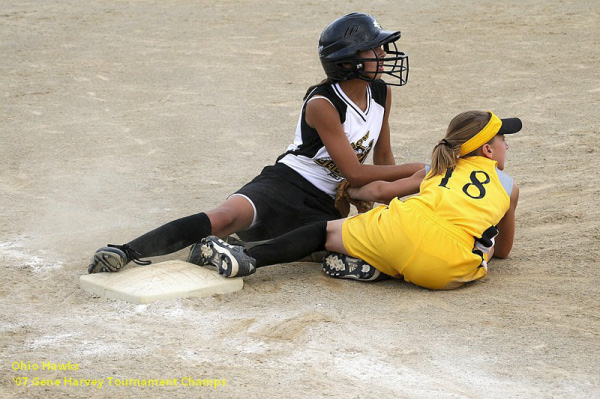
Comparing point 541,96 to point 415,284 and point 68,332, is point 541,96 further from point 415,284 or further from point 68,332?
point 68,332

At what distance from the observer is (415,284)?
4.34 metres

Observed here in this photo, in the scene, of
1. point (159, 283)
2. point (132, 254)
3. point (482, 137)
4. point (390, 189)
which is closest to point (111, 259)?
point (132, 254)

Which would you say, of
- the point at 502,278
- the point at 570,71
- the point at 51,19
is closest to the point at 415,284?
the point at 502,278

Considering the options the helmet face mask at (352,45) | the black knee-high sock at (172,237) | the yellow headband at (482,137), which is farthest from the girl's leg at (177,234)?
the yellow headband at (482,137)

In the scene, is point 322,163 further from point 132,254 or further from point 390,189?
point 132,254

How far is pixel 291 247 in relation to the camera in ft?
14.2

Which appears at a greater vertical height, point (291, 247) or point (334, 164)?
point (334, 164)

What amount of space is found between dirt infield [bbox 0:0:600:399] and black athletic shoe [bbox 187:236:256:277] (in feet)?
0.43

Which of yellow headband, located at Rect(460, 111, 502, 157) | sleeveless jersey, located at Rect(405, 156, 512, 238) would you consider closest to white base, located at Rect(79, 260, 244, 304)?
sleeveless jersey, located at Rect(405, 156, 512, 238)

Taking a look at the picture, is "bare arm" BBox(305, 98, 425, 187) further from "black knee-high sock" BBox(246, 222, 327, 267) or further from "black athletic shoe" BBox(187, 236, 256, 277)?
"black athletic shoe" BBox(187, 236, 256, 277)

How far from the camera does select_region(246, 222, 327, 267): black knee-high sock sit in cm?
432

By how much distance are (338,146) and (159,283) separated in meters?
1.14

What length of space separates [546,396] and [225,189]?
10.8 feet

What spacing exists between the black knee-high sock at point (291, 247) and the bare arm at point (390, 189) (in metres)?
0.35
